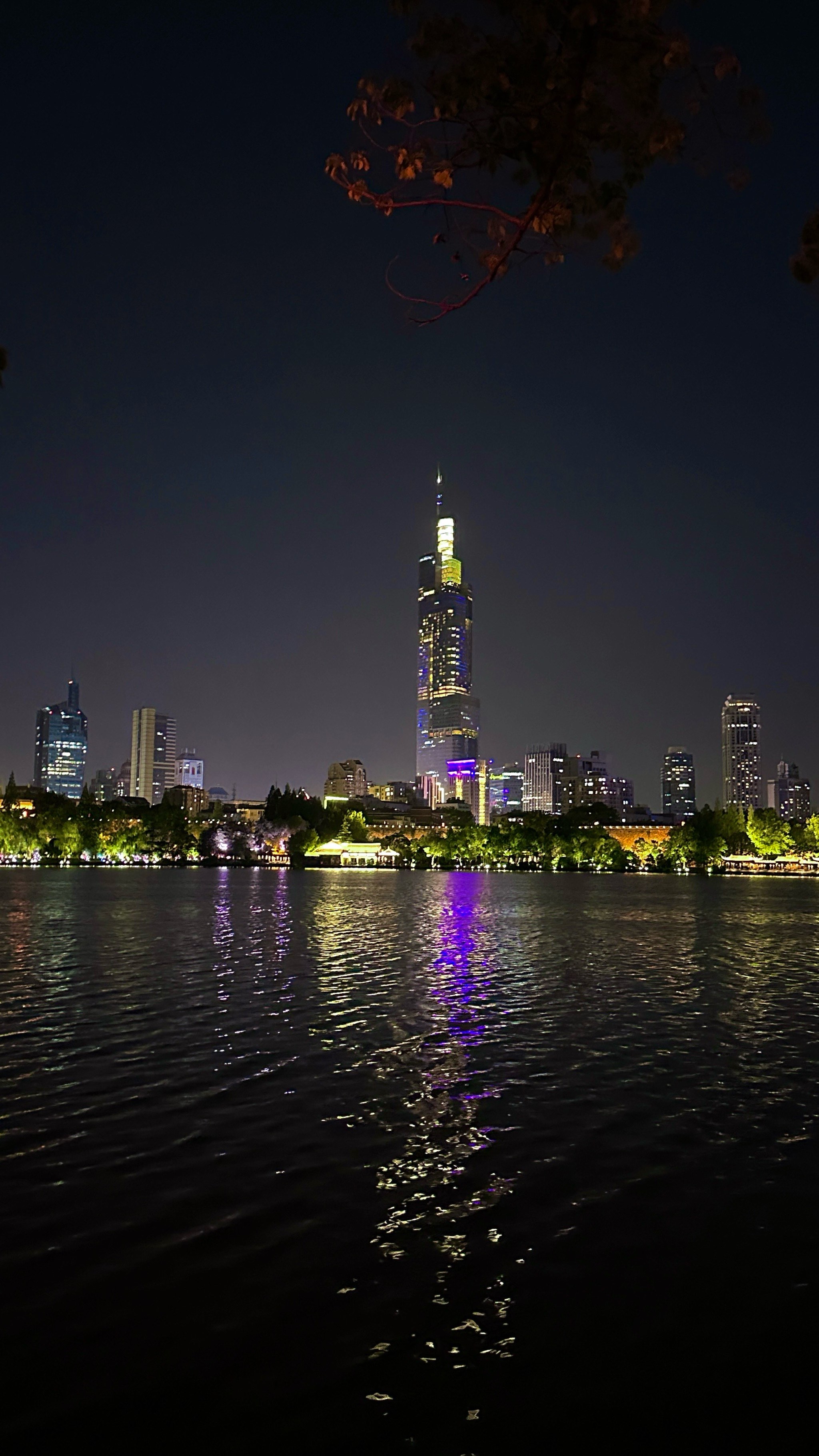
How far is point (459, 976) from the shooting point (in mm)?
28562

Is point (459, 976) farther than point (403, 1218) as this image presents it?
Yes

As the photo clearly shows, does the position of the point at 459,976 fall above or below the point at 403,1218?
below

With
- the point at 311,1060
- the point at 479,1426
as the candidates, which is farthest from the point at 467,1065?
the point at 479,1426

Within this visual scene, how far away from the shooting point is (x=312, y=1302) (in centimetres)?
785

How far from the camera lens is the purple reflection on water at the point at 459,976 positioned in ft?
66.4

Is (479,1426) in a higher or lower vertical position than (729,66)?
lower

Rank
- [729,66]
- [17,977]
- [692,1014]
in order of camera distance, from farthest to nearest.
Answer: [17,977], [692,1014], [729,66]

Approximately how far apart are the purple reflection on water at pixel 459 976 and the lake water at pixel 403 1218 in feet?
0.86

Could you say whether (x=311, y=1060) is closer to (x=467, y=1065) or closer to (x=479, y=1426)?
(x=467, y=1065)

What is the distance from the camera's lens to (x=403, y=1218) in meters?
9.73

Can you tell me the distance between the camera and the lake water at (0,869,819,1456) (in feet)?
21.6

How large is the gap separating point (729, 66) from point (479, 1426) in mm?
10544

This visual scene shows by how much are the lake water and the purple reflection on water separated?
26 cm

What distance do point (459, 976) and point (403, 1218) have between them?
19.1 metres
